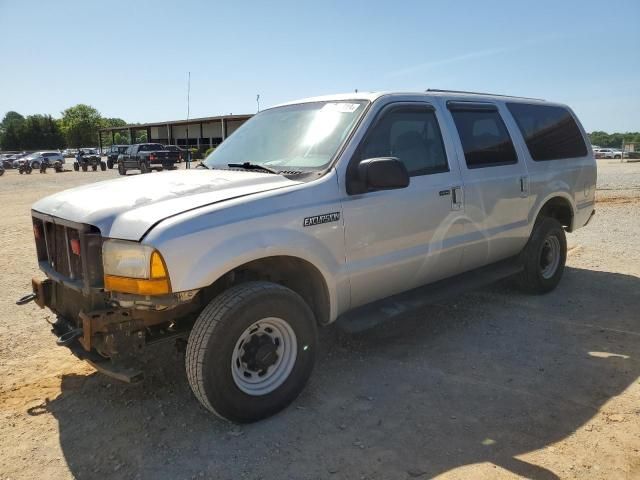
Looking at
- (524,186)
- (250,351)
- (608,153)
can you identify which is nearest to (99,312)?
(250,351)

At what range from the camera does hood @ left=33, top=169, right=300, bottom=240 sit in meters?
2.76

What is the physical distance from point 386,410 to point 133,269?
177 centimetres

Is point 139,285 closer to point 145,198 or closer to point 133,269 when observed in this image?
point 133,269

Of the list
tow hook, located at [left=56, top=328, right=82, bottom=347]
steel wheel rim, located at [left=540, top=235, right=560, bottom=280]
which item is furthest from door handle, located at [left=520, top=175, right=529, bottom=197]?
tow hook, located at [left=56, top=328, right=82, bottom=347]

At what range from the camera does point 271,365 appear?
318 centimetres

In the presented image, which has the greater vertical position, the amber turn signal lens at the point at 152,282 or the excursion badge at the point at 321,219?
the excursion badge at the point at 321,219

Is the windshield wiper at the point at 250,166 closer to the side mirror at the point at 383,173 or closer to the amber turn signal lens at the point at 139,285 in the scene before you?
the side mirror at the point at 383,173

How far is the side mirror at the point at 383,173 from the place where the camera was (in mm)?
3238

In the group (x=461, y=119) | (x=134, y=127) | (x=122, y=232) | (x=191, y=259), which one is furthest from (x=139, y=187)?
(x=134, y=127)

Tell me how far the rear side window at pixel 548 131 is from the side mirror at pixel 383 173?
2.42 metres

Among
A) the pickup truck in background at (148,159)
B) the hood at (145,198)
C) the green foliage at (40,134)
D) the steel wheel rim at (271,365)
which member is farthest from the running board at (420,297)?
the green foliage at (40,134)

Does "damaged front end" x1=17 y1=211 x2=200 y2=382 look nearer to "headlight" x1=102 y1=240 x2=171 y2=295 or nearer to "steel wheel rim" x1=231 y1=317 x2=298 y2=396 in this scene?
"headlight" x1=102 y1=240 x2=171 y2=295

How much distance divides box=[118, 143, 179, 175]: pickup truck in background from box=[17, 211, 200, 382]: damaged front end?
2785 centimetres

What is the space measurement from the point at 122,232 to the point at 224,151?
1.78 meters
